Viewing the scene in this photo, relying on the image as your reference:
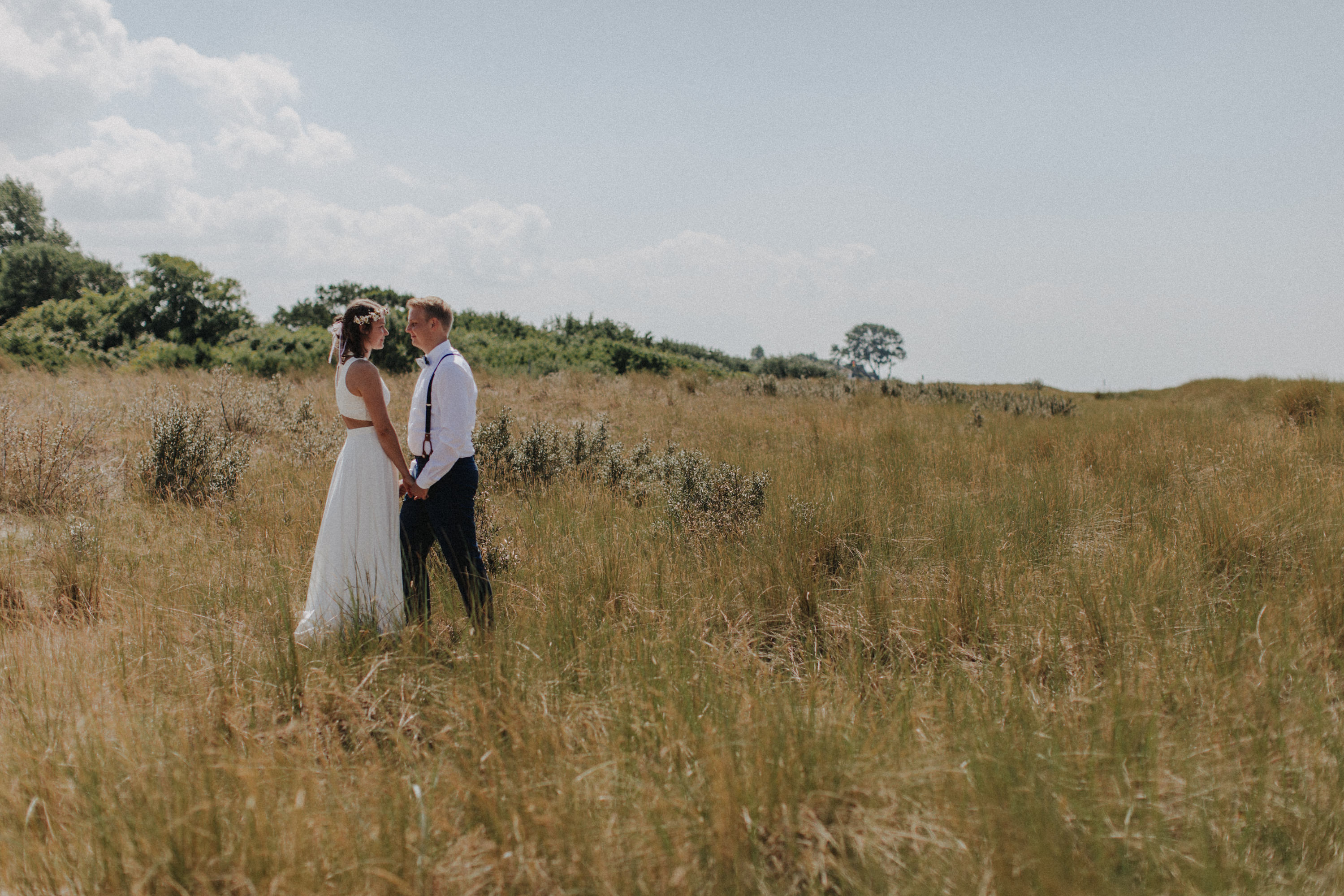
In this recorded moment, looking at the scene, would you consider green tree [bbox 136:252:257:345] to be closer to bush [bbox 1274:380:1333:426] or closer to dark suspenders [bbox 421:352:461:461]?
dark suspenders [bbox 421:352:461:461]

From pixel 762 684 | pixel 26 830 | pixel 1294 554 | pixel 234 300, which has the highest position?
pixel 234 300

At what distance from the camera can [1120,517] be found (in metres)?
5.76

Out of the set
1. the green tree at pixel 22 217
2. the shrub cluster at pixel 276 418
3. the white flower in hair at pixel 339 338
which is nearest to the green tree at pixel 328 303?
the shrub cluster at pixel 276 418

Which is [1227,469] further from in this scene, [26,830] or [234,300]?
[234,300]

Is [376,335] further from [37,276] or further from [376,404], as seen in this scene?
[37,276]

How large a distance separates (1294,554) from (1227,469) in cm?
291

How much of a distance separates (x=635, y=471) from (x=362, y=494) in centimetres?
413

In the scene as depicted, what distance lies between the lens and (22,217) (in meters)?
52.0

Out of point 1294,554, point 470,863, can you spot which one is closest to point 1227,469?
point 1294,554

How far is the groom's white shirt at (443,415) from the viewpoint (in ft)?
13.1

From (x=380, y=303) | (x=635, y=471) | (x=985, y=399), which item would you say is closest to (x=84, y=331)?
(x=380, y=303)

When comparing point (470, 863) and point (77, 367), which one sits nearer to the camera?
point (470, 863)

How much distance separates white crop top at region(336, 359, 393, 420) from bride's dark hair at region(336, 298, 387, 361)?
0.08 m

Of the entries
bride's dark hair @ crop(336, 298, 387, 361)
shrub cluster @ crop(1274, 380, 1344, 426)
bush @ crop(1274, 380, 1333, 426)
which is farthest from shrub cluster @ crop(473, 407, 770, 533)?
bush @ crop(1274, 380, 1333, 426)
